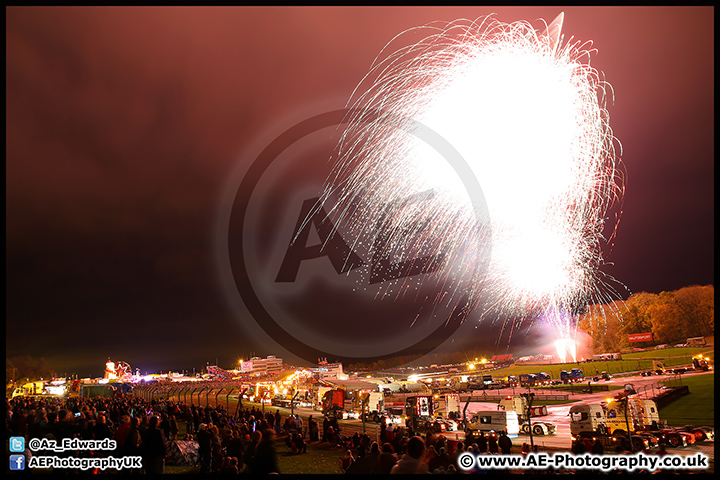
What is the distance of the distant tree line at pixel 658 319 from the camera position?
3474 inches

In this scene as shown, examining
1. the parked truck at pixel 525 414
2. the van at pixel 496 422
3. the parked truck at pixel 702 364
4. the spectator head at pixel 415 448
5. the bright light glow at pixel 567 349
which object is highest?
the spectator head at pixel 415 448

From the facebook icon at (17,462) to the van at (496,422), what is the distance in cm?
1629

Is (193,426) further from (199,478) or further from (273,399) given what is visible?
(273,399)

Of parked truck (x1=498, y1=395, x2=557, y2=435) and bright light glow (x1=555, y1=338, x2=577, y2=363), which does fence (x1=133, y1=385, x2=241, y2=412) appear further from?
bright light glow (x1=555, y1=338, x2=577, y2=363)

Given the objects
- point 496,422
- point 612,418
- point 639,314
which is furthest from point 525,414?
point 639,314

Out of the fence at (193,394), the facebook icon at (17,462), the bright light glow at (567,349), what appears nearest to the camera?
the facebook icon at (17,462)

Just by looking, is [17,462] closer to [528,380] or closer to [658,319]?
[528,380]

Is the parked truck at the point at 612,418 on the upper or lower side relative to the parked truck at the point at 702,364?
upper

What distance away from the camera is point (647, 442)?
13.9 m

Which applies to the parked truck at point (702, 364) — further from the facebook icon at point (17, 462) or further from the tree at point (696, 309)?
the facebook icon at point (17, 462)

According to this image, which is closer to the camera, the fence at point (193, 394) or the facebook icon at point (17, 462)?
the facebook icon at point (17, 462)

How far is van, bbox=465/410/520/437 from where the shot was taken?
18.4 m

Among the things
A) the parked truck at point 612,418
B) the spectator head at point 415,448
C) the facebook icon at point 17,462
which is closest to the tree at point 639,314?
the parked truck at point 612,418

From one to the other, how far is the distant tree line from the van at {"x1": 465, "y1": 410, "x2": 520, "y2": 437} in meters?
92.2
